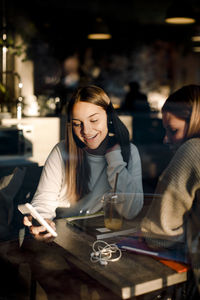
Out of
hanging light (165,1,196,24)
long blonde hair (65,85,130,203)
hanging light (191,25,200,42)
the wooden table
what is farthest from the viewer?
hanging light (191,25,200,42)

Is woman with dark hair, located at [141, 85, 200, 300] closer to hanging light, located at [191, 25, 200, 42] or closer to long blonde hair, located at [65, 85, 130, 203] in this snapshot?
long blonde hair, located at [65, 85, 130, 203]

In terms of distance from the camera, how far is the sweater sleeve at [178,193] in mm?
1259

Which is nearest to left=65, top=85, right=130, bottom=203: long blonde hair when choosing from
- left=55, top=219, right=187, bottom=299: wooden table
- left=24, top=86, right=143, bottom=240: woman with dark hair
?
left=24, top=86, right=143, bottom=240: woman with dark hair

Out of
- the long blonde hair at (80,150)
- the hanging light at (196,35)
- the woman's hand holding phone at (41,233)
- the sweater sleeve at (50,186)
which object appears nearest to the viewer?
the woman's hand holding phone at (41,233)

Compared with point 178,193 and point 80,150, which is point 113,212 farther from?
point 80,150

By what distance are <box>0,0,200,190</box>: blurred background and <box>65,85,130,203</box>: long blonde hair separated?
1.50 meters

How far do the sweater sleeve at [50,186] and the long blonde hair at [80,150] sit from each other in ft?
0.15

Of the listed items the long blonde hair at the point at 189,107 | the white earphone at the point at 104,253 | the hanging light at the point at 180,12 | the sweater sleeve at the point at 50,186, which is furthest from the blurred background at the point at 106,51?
the white earphone at the point at 104,253

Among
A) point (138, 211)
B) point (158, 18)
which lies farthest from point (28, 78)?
point (138, 211)

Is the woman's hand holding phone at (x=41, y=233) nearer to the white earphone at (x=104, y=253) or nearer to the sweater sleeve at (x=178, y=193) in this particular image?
the white earphone at (x=104, y=253)

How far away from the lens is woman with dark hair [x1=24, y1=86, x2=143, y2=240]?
1.82 meters

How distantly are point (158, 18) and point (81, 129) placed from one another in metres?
7.50

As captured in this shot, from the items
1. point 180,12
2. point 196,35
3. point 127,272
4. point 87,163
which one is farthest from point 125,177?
point 196,35

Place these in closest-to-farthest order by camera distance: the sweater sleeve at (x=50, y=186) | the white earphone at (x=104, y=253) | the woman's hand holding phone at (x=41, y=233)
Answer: the white earphone at (x=104, y=253) → the woman's hand holding phone at (x=41, y=233) → the sweater sleeve at (x=50, y=186)
